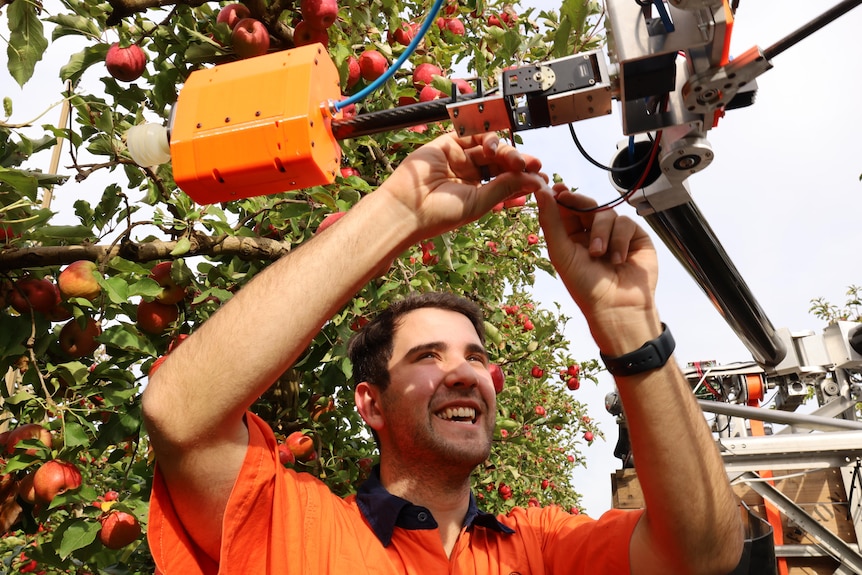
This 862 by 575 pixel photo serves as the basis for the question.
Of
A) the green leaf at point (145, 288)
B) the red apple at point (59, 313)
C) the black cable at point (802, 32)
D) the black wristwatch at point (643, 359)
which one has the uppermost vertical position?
the black cable at point (802, 32)

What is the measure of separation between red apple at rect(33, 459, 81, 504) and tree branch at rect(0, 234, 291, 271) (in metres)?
0.70

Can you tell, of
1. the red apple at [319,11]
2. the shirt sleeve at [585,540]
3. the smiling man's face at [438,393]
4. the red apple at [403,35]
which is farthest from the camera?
the red apple at [403,35]

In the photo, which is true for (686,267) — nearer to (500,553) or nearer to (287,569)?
(500,553)

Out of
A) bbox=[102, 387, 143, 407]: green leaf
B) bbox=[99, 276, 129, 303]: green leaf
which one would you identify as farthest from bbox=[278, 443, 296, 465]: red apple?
bbox=[99, 276, 129, 303]: green leaf

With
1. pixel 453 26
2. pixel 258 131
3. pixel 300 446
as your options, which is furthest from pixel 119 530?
pixel 453 26

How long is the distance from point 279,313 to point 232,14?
1.46 meters

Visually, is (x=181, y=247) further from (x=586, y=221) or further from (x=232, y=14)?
(x=586, y=221)

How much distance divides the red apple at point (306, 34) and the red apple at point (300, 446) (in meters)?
1.56

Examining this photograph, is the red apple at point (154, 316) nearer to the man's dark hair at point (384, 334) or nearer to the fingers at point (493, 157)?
the man's dark hair at point (384, 334)

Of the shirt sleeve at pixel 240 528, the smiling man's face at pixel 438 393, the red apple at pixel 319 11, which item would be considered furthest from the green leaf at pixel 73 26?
the shirt sleeve at pixel 240 528

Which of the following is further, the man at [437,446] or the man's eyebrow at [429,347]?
the man's eyebrow at [429,347]

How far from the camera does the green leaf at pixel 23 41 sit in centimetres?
200

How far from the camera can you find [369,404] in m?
2.19

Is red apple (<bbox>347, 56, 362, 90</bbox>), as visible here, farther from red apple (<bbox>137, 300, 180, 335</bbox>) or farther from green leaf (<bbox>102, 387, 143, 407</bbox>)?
green leaf (<bbox>102, 387, 143, 407</bbox>)
